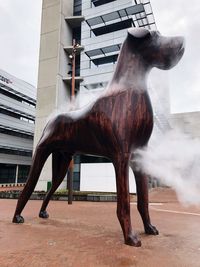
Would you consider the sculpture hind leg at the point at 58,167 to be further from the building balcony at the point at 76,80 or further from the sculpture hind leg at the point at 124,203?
the building balcony at the point at 76,80

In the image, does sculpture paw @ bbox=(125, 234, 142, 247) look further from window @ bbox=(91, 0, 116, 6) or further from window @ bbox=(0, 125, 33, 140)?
window @ bbox=(0, 125, 33, 140)

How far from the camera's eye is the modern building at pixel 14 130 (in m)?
40.4

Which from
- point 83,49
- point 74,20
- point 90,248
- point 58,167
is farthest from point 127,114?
point 74,20

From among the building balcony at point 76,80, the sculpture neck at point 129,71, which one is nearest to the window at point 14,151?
the building balcony at point 76,80

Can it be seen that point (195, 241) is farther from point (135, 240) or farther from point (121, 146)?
point (121, 146)

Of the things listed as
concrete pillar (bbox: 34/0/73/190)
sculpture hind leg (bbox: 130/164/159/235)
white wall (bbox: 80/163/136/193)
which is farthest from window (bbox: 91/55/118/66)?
sculpture hind leg (bbox: 130/164/159/235)

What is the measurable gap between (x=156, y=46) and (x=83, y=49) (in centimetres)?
2132

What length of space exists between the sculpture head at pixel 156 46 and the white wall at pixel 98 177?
1725 centimetres

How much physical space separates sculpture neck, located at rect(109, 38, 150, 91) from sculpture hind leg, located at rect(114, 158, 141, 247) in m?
1.46

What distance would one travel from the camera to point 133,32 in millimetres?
4840

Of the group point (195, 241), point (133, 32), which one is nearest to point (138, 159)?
point (195, 241)

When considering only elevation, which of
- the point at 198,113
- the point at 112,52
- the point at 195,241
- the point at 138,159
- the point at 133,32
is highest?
the point at 112,52

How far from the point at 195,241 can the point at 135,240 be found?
1369 mm

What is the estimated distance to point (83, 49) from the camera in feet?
81.9
